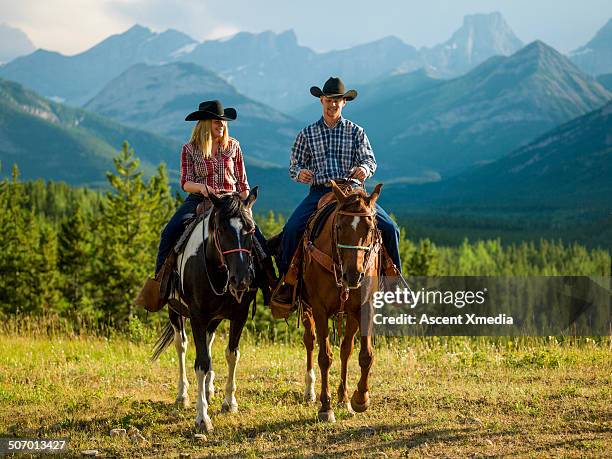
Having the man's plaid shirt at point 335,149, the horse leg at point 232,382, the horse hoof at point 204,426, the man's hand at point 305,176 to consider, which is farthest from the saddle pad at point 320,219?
the horse hoof at point 204,426

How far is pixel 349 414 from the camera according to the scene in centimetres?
948

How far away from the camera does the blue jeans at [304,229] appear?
1004 centimetres

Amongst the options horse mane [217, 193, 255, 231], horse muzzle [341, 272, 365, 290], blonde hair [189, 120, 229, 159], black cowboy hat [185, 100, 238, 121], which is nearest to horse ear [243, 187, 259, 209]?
horse mane [217, 193, 255, 231]

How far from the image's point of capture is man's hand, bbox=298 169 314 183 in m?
10.4

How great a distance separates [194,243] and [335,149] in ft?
8.67

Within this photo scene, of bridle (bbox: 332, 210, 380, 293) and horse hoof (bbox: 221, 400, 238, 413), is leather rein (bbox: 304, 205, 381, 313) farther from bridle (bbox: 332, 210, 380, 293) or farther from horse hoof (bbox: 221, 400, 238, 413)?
horse hoof (bbox: 221, 400, 238, 413)

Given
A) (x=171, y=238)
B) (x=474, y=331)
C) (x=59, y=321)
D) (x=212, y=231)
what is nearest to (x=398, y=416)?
(x=212, y=231)

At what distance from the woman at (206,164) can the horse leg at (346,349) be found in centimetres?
190

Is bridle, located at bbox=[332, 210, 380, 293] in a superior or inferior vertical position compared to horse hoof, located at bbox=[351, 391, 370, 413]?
superior

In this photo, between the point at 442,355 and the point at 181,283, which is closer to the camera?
the point at 181,283

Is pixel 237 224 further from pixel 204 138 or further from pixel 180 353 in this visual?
pixel 180 353

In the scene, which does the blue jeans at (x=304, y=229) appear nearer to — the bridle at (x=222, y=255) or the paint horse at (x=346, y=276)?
the paint horse at (x=346, y=276)

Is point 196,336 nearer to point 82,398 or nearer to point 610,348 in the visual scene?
point 82,398

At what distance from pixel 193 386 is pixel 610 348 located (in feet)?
27.2
